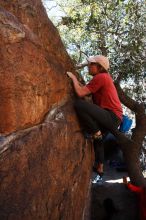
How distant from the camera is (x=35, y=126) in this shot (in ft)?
17.4

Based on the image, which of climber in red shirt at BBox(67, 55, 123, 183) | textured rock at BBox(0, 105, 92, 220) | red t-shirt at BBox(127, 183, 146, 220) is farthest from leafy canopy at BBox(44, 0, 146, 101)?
textured rock at BBox(0, 105, 92, 220)

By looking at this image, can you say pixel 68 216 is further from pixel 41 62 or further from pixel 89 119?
pixel 41 62

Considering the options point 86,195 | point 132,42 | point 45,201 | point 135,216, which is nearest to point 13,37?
point 45,201

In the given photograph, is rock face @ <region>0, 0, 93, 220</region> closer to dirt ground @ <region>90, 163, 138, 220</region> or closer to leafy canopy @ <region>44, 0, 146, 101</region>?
dirt ground @ <region>90, 163, 138, 220</region>

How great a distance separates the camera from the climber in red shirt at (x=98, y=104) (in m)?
6.34

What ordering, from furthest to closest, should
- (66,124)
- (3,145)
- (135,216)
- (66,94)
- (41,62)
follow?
(135,216) < (66,94) < (66,124) < (41,62) < (3,145)

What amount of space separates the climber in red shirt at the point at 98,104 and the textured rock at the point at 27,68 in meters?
0.29

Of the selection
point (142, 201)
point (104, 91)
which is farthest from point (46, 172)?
point (142, 201)

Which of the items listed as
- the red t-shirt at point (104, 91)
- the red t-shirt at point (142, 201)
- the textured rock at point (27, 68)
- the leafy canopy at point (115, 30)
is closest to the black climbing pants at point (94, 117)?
the red t-shirt at point (104, 91)

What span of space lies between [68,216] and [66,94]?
5.84 feet

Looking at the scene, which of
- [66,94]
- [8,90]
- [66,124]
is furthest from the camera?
[66,94]

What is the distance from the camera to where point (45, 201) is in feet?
16.8

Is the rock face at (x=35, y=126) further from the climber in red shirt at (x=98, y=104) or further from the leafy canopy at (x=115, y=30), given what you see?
the leafy canopy at (x=115, y=30)

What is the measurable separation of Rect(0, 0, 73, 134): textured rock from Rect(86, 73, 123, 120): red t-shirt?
1.36 feet
